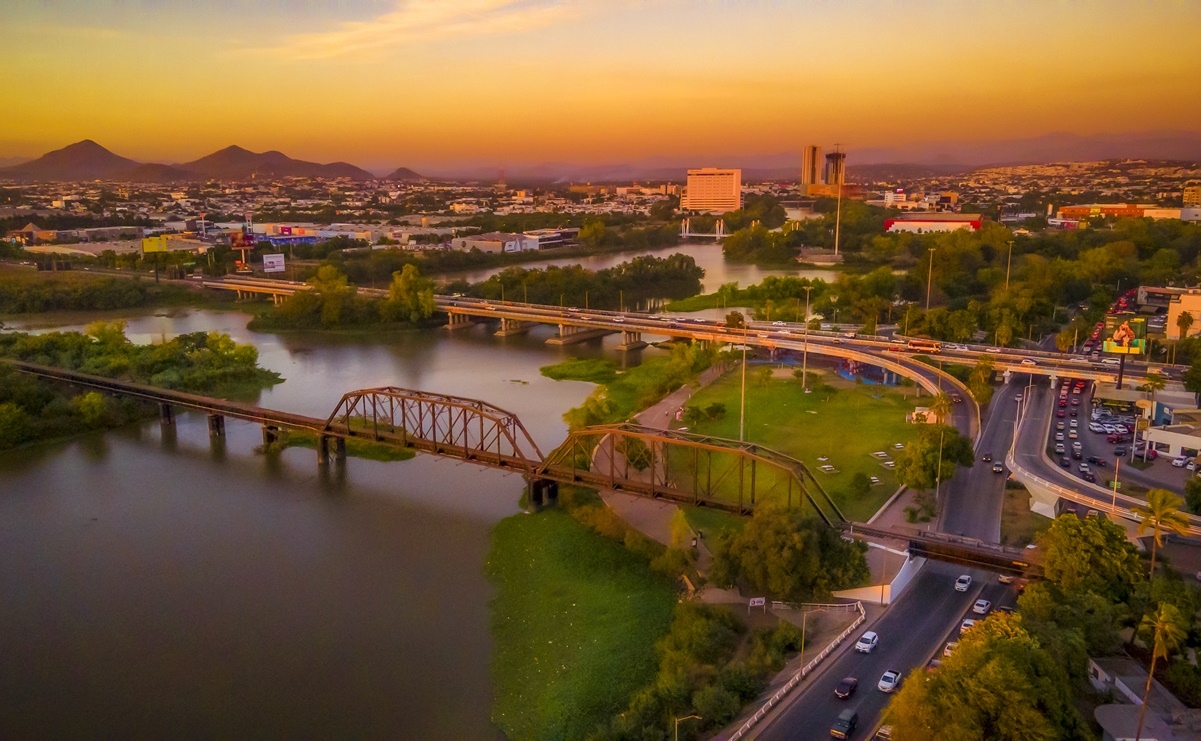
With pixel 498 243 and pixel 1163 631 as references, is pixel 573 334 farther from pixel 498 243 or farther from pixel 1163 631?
pixel 1163 631

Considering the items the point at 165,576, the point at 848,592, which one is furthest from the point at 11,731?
the point at 848,592

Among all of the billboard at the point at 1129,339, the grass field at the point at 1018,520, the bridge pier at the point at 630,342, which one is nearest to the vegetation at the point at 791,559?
the grass field at the point at 1018,520

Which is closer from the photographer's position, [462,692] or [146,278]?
[462,692]

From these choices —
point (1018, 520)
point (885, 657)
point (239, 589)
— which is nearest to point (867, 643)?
point (885, 657)

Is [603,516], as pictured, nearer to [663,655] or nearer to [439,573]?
[439,573]

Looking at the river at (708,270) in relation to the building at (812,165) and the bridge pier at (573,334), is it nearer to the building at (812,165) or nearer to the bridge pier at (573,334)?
the bridge pier at (573,334)

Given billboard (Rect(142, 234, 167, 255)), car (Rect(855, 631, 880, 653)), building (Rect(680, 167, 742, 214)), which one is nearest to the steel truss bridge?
car (Rect(855, 631, 880, 653))
